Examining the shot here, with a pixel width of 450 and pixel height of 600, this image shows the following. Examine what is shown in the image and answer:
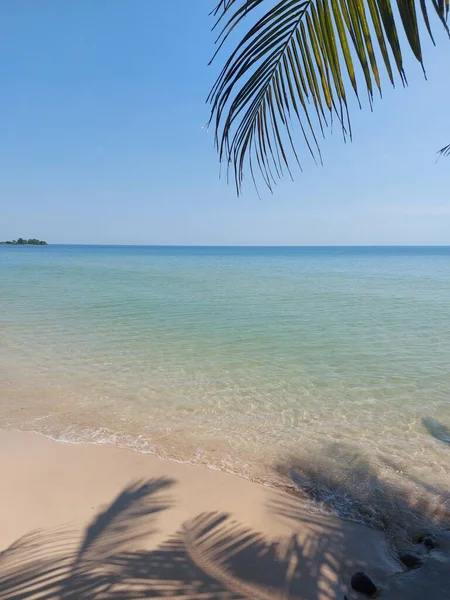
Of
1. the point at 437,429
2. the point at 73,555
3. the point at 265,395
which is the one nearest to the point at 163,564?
the point at 73,555

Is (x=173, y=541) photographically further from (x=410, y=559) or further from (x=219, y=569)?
(x=410, y=559)

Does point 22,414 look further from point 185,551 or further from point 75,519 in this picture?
point 185,551

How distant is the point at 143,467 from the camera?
4.43 m

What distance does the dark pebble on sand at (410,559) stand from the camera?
9.99 feet

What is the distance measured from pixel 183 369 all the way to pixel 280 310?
7556 mm

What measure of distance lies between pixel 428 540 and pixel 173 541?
81.9 inches

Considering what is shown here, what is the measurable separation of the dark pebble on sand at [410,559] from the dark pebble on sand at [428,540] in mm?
179

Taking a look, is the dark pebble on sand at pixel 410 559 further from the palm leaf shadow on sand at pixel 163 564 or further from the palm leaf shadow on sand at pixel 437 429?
the palm leaf shadow on sand at pixel 437 429

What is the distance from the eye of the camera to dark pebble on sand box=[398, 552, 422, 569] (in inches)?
120

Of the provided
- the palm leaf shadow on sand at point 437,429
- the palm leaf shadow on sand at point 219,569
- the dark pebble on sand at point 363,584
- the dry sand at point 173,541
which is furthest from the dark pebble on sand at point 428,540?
the palm leaf shadow on sand at point 437,429

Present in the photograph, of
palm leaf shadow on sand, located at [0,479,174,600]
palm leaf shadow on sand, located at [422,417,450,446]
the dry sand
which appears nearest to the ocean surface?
palm leaf shadow on sand, located at [422,417,450,446]

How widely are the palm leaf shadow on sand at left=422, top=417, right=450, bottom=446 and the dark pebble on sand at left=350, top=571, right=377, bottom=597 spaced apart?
2836 mm

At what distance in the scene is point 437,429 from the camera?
5.42 m

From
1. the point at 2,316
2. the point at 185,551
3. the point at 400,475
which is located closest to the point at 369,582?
the point at 185,551
